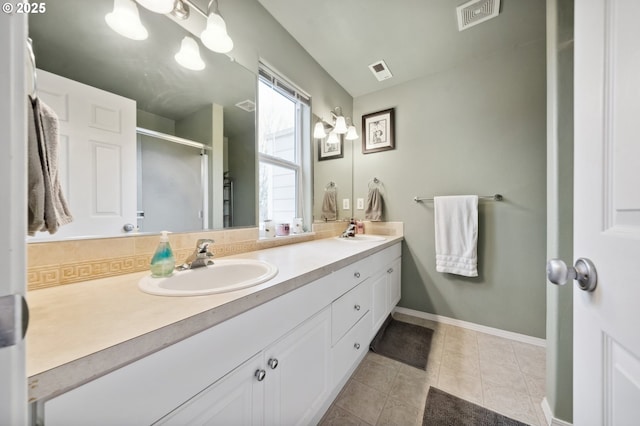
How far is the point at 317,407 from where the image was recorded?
0.93m

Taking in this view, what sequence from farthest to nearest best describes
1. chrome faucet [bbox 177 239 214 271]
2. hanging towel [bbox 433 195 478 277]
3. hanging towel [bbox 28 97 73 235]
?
hanging towel [bbox 433 195 478 277], chrome faucet [bbox 177 239 214 271], hanging towel [bbox 28 97 73 235]

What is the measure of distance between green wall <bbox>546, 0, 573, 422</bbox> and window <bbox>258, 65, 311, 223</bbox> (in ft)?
4.83

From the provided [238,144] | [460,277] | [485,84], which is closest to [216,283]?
[238,144]

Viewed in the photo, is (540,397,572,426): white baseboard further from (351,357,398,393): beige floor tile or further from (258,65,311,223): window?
(258,65,311,223): window

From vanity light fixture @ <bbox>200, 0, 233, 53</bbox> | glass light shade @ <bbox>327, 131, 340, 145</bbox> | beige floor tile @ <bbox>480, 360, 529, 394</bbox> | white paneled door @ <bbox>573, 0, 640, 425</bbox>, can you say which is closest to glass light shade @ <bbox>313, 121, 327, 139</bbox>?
glass light shade @ <bbox>327, 131, 340, 145</bbox>

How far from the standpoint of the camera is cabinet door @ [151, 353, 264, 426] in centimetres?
50

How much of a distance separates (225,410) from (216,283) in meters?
0.46

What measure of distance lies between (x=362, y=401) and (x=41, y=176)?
1.53m

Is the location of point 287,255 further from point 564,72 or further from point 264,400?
point 564,72

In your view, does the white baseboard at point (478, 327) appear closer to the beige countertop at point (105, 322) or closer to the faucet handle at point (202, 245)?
the beige countertop at point (105, 322)

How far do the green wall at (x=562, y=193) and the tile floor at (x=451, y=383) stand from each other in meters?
0.22

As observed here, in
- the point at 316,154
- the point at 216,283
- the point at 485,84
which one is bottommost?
the point at 216,283

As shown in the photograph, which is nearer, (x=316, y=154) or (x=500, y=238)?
(x=500, y=238)

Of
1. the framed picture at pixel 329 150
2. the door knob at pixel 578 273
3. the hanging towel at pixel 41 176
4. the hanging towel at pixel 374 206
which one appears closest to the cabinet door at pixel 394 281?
the hanging towel at pixel 374 206
